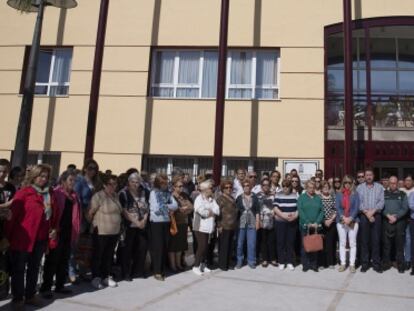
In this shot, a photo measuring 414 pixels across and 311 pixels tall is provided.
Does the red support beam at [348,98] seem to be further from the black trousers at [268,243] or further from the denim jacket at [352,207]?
the black trousers at [268,243]

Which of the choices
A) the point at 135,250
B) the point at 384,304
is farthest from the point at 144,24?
the point at 384,304

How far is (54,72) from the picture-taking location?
13.0 metres

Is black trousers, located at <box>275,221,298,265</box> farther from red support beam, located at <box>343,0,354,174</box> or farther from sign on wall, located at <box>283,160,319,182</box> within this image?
red support beam, located at <box>343,0,354,174</box>

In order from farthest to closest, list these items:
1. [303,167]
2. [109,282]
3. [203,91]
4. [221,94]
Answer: [203,91]
[303,167]
[221,94]
[109,282]

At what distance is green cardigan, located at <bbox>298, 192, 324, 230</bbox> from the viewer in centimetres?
781

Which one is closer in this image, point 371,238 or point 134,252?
point 134,252

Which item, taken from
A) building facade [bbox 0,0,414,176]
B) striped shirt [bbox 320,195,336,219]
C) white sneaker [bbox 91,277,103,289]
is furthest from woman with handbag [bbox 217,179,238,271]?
building facade [bbox 0,0,414,176]

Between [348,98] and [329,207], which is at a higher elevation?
[348,98]

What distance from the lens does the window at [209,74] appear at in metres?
12.3

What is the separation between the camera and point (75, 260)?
21.3 ft

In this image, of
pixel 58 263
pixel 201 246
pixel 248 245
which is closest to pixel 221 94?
pixel 248 245

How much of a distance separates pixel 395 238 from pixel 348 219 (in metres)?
0.99

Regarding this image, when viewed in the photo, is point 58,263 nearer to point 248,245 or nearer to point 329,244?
point 248,245

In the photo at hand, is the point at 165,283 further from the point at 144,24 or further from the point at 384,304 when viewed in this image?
the point at 144,24
